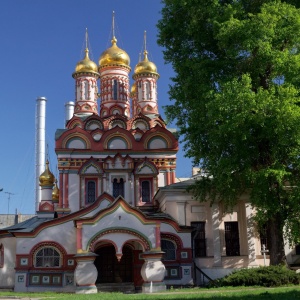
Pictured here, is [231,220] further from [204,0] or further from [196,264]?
[204,0]

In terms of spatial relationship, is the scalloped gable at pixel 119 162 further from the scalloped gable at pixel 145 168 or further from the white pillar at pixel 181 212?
the white pillar at pixel 181 212

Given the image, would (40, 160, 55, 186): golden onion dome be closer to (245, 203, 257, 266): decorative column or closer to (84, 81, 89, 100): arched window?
(84, 81, 89, 100): arched window

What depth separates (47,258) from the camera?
929 inches

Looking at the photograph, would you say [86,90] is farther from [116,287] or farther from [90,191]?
[116,287]

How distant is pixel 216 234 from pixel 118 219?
550cm

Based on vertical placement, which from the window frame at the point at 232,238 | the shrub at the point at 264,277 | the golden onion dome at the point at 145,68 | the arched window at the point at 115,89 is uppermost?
the golden onion dome at the point at 145,68

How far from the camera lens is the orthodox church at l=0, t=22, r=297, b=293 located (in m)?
22.3

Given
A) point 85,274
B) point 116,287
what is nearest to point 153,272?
point 116,287

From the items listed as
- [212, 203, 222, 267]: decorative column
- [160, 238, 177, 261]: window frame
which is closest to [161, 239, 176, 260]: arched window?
[160, 238, 177, 261]: window frame

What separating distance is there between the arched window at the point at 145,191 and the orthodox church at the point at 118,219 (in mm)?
54

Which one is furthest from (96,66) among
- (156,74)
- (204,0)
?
(204,0)

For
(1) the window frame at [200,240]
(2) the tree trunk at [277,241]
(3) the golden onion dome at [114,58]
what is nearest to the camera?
(2) the tree trunk at [277,241]

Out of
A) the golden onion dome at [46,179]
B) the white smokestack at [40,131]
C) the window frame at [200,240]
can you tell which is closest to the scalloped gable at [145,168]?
the window frame at [200,240]

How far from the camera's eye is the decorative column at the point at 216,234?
25.0m
